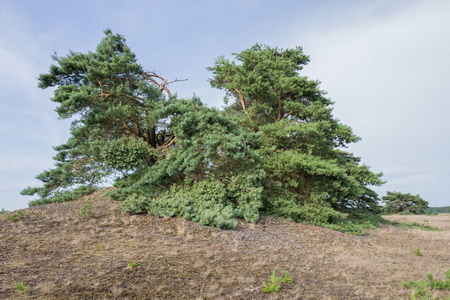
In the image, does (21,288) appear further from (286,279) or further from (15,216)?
(15,216)

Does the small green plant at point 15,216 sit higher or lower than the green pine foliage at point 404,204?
lower

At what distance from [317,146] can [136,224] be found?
9175mm

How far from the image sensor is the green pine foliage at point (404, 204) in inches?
1120

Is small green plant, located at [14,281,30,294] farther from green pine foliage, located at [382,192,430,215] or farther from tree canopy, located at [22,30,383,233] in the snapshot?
green pine foliage, located at [382,192,430,215]

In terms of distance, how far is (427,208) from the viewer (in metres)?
28.7

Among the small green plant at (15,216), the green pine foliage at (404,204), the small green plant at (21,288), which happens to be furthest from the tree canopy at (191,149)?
the green pine foliage at (404,204)

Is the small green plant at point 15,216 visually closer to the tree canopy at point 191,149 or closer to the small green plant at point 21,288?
the tree canopy at point 191,149

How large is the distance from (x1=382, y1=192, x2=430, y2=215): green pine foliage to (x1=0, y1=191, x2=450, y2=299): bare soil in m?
22.7

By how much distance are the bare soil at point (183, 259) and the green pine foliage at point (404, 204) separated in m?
22.7

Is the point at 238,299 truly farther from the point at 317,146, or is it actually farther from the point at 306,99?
the point at 306,99

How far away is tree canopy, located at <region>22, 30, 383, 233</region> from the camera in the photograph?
31.0 feet

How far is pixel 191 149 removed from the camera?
9359mm

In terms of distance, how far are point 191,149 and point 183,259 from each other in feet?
14.3

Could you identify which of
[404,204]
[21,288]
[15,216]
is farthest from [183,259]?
[404,204]
